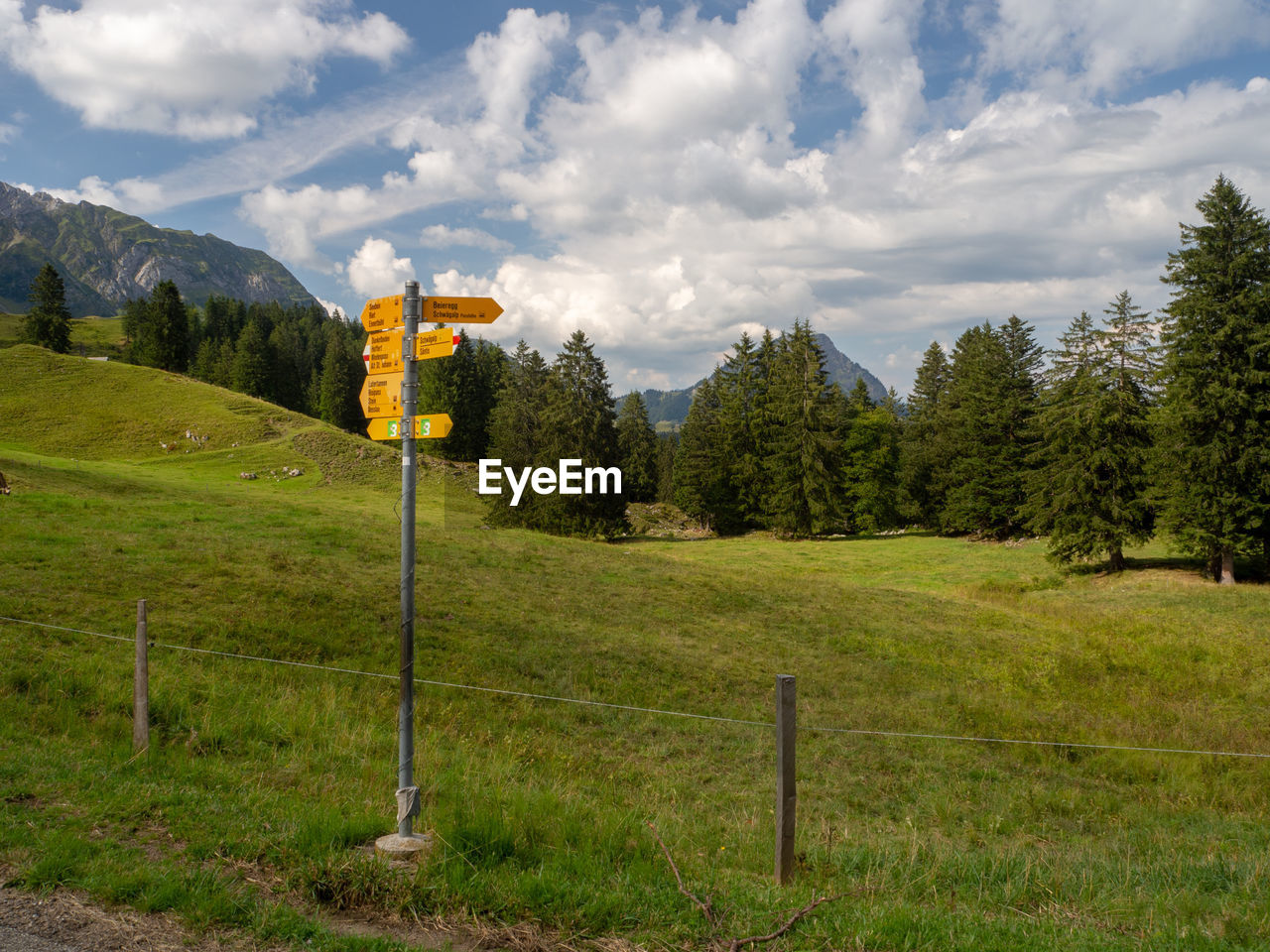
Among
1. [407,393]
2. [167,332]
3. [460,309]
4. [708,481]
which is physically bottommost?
[708,481]

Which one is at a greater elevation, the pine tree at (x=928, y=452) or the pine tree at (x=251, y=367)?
the pine tree at (x=251, y=367)

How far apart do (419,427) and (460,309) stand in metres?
1.06

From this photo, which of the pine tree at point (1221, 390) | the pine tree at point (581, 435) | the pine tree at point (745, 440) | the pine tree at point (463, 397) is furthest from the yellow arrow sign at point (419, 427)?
the pine tree at point (463, 397)

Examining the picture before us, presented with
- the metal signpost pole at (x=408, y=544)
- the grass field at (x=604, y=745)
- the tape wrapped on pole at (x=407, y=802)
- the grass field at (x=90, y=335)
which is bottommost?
the grass field at (x=604, y=745)

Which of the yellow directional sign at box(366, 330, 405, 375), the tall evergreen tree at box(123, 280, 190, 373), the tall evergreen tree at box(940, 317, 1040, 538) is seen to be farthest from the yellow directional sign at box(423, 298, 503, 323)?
the tall evergreen tree at box(123, 280, 190, 373)

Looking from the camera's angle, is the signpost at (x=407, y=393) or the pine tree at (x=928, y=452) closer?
the signpost at (x=407, y=393)

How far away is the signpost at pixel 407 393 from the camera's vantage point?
5.54 metres

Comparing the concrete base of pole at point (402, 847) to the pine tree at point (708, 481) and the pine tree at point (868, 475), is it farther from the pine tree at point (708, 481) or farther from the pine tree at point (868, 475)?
the pine tree at point (708, 481)

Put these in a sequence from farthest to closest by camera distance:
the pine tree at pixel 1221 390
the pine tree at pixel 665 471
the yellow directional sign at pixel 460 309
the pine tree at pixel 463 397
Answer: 1. the pine tree at pixel 665 471
2. the pine tree at pixel 463 397
3. the pine tree at pixel 1221 390
4. the yellow directional sign at pixel 460 309

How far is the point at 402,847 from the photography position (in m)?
5.21

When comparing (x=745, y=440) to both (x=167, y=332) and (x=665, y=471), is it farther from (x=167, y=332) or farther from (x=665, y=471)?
(x=167, y=332)

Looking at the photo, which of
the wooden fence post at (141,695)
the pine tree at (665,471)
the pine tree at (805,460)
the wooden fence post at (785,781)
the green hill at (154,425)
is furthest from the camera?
the pine tree at (665,471)

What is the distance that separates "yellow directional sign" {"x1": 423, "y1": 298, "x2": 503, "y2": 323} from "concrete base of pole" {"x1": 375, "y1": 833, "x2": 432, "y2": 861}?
4032 mm

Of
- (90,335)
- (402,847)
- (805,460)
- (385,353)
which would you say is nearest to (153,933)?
(402,847)
